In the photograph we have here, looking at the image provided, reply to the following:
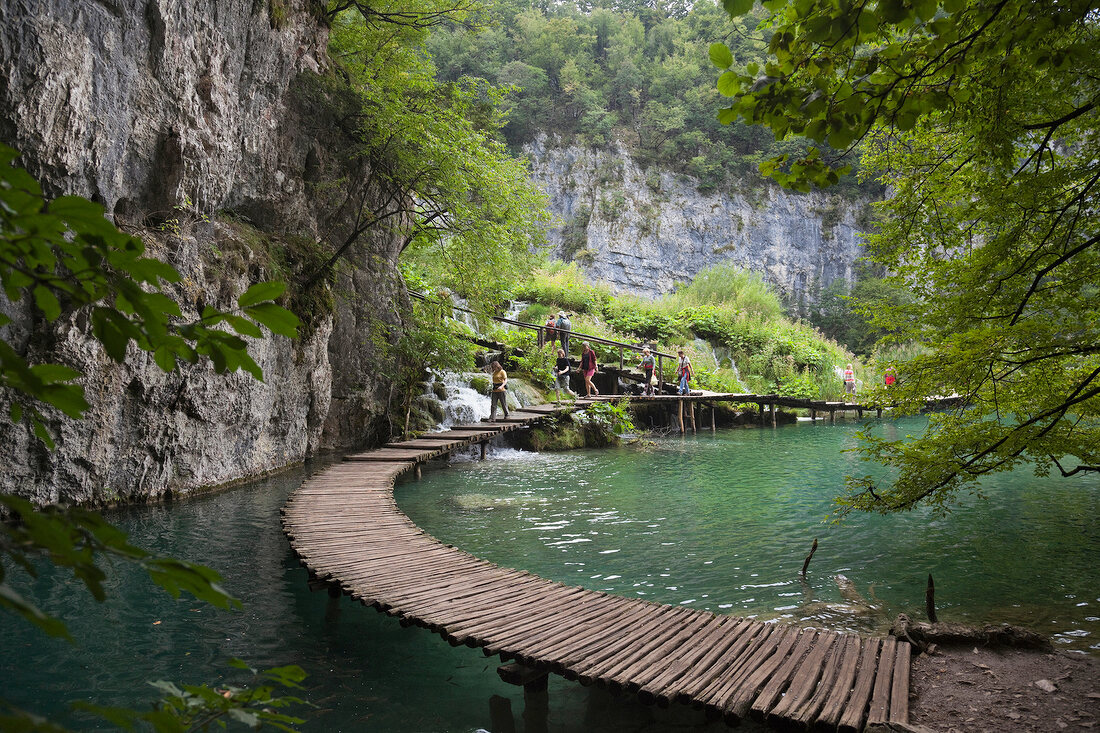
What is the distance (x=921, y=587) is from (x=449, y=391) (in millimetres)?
11674

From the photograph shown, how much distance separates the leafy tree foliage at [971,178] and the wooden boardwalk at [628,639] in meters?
1.98

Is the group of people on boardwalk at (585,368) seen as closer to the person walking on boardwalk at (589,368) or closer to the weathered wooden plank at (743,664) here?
the person walking on boardwalk at (589,368)

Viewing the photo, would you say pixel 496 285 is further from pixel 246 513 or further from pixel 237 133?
pixel 246 513

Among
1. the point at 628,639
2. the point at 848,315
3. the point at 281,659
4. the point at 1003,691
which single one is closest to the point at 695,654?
the point at 628,639

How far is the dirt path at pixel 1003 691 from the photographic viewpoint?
3246 millimetres

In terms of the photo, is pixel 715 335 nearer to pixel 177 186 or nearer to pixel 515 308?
pixel 515 308

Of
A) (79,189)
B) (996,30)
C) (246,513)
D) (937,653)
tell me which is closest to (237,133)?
(79,189)

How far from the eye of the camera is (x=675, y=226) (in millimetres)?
45344

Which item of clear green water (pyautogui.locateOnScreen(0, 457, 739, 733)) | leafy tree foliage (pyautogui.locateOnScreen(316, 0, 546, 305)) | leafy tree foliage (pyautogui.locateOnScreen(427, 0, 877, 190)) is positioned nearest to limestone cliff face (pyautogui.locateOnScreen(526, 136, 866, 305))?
leafy tree foliage (pyautogui.locateOnScreen(427, 0, 877, 190))

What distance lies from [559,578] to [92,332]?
6.01 metres

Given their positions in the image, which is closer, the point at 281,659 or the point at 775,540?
the point at 281,659

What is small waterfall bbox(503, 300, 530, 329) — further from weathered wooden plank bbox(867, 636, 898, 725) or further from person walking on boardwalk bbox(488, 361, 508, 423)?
weathered wooden plank bbox(867, 636, 898, 725)

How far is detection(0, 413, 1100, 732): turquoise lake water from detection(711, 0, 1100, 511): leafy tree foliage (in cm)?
132

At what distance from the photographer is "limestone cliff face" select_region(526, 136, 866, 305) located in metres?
43.9
